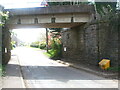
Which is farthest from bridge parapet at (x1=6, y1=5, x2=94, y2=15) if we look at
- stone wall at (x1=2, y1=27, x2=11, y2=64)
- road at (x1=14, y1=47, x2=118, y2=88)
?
road at (x1=14, y1=47, x2=118, y2=88)

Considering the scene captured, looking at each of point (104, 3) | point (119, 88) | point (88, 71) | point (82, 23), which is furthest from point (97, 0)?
point (119, 88)

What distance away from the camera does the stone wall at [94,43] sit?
1514cm

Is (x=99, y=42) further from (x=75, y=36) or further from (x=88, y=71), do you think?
(x=75, y=36)

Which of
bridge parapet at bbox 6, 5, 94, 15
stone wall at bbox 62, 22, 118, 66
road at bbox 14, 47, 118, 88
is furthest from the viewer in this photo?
bridge parapet at bbox 6, 5, 94, 15

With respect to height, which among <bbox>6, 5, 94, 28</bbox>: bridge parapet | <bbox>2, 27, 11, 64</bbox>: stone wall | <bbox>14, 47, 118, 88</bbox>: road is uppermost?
<bbox>6, 5, 94, 28</bbox>: bridge parapet

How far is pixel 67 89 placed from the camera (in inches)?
331

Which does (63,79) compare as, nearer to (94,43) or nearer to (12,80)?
(12,80)

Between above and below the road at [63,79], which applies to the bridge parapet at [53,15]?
above

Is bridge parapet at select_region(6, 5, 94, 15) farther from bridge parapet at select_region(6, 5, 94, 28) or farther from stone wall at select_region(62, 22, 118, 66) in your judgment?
stone wall at select_region(62, 22, 118, 66)

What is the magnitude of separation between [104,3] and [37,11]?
7.04 m

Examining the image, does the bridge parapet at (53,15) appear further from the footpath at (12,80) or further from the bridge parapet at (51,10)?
the footpath at (12,80)

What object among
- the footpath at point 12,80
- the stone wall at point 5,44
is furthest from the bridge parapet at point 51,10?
the footpath at point 12,80

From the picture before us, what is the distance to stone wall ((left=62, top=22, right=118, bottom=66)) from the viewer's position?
15.1 metres

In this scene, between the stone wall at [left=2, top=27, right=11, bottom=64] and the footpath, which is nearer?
the footpath
